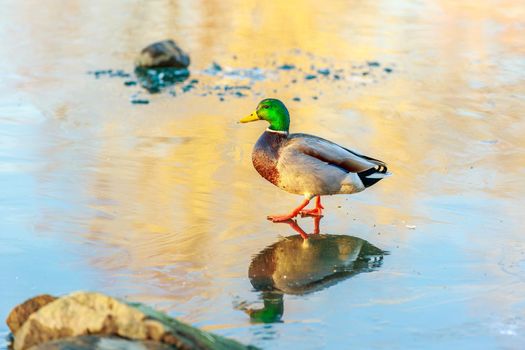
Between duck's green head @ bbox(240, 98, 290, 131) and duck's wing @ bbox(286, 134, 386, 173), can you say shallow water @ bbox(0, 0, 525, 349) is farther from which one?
duck's green head @ bbox(240, 98, 290, 131)

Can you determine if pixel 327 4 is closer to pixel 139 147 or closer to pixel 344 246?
pixel 139 147

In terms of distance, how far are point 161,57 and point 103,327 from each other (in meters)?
7.64

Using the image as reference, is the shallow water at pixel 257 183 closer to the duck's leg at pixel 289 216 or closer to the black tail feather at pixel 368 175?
the duck's leg at pixel 289 216

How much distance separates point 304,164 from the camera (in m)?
6.29

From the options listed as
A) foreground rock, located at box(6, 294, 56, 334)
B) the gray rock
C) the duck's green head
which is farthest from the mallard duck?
the gray rock

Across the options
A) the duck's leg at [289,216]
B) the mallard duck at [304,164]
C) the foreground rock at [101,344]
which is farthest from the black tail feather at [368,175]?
the foreground rock at [101,344]

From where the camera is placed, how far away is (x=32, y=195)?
6.64 m

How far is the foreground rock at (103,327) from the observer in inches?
146

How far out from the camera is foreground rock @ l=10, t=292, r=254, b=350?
146 inches

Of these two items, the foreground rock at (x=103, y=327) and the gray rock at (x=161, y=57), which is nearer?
the foreground rock at (x=103, y=327)

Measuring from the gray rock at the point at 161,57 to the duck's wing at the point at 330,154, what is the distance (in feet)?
16.2

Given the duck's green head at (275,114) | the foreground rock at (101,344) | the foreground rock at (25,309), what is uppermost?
the duck's green head at (275,114)

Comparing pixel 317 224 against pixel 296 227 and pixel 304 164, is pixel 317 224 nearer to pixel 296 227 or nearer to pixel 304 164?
pixel 296 227

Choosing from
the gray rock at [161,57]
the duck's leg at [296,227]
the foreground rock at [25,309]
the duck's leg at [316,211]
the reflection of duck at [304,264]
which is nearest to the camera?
the foreground rock at [25,309]
